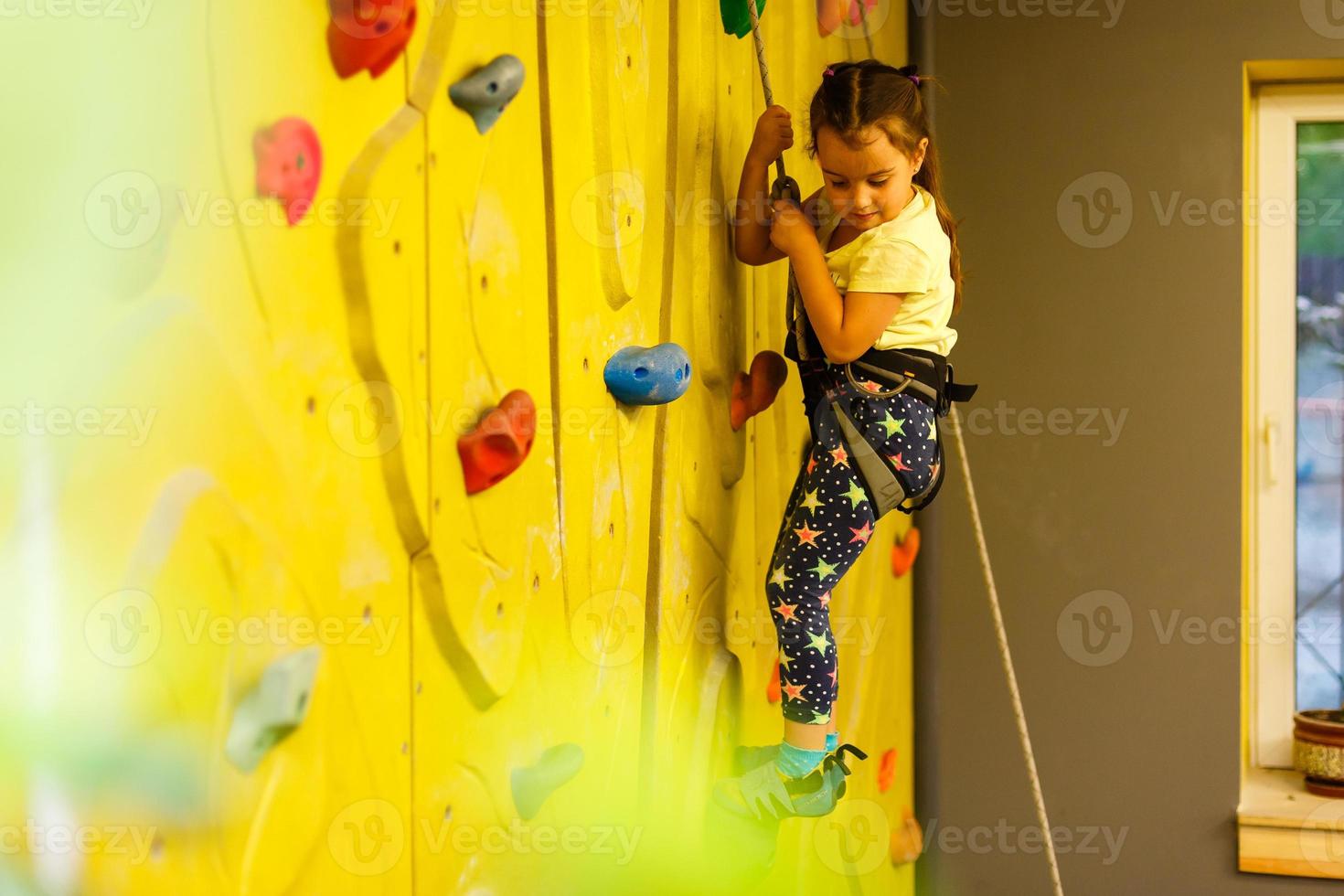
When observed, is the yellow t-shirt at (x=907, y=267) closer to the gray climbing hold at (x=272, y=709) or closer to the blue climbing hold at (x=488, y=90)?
the blue climbing hold at (x=488, y=90)

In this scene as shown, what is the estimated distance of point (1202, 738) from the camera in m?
2.94

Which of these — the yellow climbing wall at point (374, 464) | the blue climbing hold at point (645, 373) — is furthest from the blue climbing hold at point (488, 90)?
the blue climbing hold at point (645, 373)

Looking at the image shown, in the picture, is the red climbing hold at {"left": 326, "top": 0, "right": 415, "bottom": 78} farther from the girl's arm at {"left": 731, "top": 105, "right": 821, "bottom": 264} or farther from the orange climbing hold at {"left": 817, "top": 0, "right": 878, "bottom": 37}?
the orange climbing hold at {"left": 817, "top": 0, "right": 878, "bottom": 37}

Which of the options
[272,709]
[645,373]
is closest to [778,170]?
[645,373]

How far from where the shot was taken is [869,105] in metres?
1.47

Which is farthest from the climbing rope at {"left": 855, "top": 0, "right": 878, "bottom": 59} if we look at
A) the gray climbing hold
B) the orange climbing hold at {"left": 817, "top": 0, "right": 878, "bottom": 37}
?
the gray climbing hold

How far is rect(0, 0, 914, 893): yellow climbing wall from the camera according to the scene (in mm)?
722

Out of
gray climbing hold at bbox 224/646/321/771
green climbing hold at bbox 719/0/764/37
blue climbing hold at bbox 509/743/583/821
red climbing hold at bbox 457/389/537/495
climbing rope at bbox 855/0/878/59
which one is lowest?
blue climbing hold at bbox 509/743/583/821

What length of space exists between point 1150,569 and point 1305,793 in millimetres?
588

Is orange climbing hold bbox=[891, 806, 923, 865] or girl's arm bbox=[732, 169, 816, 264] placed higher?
girl's arm bbox=[732, 169, 816, 264]

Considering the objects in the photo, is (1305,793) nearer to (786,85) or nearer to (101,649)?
(786,85)

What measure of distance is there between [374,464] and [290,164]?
22 cm

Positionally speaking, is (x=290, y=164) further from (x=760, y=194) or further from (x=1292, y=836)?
(x=1292, y=836)

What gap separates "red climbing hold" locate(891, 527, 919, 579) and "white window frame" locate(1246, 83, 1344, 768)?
0.82 m
